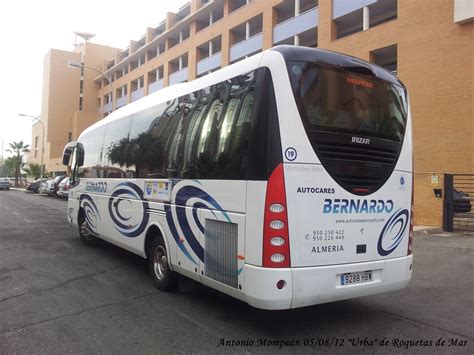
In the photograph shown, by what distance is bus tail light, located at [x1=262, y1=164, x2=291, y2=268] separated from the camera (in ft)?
14.1

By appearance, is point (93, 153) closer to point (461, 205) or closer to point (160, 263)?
point (160, 263)

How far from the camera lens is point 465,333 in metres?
4.72

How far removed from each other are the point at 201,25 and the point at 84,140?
1354 inches

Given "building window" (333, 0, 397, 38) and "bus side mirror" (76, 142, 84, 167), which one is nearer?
"bus side mirror" (76, 142, 84, 167)

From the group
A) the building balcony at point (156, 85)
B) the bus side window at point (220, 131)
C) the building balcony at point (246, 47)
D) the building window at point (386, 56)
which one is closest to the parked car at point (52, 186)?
the building balcony at point (156, 85)

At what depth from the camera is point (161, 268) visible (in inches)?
256

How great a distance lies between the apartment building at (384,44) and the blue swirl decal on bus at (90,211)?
10.7 meters

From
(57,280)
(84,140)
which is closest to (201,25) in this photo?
(84,140)

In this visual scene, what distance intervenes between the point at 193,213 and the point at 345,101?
224cm

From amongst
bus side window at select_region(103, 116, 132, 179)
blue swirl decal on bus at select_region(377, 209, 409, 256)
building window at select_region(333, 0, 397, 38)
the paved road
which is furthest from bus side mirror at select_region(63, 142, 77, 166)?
building window at select_region(333, 0, 397, 38)

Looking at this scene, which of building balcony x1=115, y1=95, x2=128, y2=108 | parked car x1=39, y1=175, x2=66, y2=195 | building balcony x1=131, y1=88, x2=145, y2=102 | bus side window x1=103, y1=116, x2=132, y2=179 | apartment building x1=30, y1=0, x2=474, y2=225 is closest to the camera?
bus side window x1=103, y1=116, x2=132, y2=179

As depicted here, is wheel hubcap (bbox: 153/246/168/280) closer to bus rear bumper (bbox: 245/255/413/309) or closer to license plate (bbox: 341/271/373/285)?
bus rear bumper (bbox: 245/255/413/309)

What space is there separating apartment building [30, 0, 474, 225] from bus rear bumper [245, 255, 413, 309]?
11.0 m

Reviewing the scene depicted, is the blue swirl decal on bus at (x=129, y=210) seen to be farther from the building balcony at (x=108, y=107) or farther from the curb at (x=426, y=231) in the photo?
the building balcony at (x=108, y=107)
